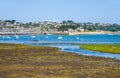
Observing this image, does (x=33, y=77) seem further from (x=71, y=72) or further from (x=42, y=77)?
(x=71, y=72)

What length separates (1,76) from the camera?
3256 centimetres

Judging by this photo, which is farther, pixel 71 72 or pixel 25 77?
pixel 71 72

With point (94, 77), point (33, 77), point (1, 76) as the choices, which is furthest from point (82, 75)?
point (1, 76)

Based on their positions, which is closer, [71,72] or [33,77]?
[33,77]

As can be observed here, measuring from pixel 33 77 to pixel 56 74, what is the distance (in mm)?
2766

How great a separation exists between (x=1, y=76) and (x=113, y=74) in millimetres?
8979

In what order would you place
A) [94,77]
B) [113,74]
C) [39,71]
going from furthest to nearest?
[39,71] < [113,74] < [94,77]

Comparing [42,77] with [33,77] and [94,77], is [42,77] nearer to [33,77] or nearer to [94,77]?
[33,77]

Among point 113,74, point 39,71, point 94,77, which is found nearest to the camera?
point 94,77

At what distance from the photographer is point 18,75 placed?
109 ft

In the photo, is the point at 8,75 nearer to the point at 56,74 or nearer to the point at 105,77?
the point at 56,74

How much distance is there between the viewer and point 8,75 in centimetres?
3328

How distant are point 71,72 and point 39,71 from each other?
2797mm

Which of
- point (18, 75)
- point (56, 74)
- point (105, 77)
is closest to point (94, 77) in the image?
point (105, 77)
